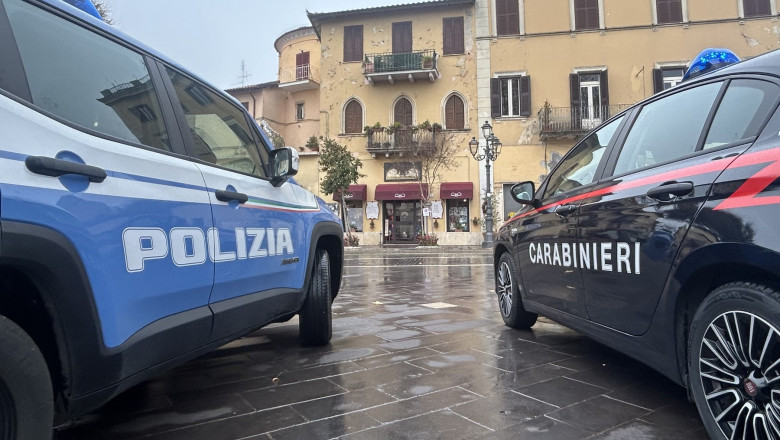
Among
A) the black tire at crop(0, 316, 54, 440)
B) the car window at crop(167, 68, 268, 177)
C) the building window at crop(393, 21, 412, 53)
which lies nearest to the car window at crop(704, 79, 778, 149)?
the car window at crop(167, 68, 268, 177)

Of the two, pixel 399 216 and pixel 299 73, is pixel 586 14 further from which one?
pixel 299 73

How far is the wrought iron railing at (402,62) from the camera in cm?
2556

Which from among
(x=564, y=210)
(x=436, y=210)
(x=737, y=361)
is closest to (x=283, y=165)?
(x=564, y=210)

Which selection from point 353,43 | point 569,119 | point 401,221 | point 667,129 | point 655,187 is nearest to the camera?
point 655,187

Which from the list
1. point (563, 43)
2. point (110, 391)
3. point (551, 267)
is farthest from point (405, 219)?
point (110, 391)

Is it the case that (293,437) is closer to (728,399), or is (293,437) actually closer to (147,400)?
(147,400)

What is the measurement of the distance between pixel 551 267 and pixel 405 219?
2357 cm

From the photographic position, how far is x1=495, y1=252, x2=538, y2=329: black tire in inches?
170

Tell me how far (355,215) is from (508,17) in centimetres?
1341

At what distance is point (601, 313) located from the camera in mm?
2740

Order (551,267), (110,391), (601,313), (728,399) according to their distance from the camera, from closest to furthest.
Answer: (110,391)
(728,399)
(601,313)
(551,267)

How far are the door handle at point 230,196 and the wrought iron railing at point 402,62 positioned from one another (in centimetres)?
2431

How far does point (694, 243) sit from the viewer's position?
193cm

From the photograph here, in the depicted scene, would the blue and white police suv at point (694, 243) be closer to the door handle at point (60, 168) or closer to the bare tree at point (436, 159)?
the door handle at point (60, 168)
